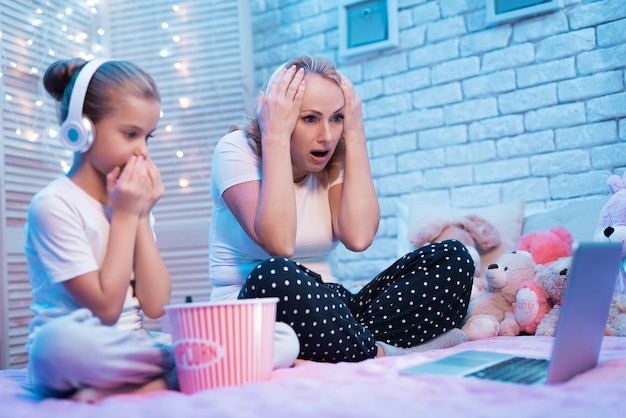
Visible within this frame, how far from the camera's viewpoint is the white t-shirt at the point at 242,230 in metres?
1.61

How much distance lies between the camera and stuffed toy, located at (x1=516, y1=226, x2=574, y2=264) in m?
1.96

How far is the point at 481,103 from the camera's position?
269 cm

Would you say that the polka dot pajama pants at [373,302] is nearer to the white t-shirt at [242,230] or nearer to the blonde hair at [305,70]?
the white t-shirt at [242,230]

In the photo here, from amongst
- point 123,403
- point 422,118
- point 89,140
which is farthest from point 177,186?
point 123,403

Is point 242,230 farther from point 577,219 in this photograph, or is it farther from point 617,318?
point 577,219

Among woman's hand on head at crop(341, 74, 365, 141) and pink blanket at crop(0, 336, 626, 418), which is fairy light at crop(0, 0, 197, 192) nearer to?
woman's hand on head at crop(341, 74, 365, 141)

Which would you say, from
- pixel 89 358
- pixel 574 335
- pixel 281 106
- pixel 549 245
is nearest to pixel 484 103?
pixel 549 245

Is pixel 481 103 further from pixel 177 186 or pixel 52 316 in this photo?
pixel 52 316

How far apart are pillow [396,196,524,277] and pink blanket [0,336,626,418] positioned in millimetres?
1154

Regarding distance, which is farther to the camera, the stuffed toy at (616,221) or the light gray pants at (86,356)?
the stuffed toy at (616,221)

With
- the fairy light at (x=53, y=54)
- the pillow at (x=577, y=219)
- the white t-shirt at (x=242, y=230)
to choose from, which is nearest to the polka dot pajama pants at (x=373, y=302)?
the white t-shirt at (x=242, y=230)

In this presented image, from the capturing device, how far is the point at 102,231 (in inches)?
47.0

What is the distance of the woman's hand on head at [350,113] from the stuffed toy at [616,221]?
73 cm

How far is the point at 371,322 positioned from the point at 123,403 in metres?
0.74
